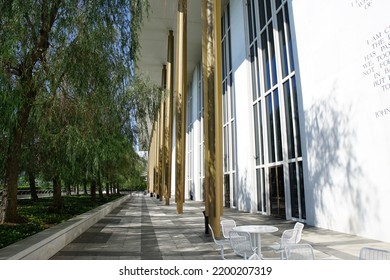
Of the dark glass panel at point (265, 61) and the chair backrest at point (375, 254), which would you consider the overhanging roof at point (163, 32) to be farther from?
the chair backrest at point (375, 254)

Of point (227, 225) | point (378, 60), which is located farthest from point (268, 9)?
point (227, 225)

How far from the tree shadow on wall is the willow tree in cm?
604

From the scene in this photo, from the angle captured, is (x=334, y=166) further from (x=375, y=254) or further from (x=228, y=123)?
(x=228, y=123)

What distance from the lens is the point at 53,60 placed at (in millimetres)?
6746

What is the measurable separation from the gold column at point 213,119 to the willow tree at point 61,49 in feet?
7.83

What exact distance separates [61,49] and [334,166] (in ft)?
26.0

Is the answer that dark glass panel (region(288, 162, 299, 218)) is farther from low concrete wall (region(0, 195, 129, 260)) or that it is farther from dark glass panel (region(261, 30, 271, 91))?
low concrete wall (region(0, 195, 129, 260))

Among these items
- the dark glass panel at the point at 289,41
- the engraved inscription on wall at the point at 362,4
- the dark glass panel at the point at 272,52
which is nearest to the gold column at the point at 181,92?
the dark glass panel at the point at 272,52

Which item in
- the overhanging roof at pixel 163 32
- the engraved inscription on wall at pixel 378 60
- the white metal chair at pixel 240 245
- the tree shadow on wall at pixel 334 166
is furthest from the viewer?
the overhanging roof at pixel 163 32

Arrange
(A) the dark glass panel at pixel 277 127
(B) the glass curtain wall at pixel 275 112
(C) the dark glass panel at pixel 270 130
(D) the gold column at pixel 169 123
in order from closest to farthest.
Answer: (B) the glass curtain wall at pixel 275 112 → (A) the dark glass panel at pixel 277 127 → (C) the dark glass panel at pixel 270 130 → (D) the gold column at pixel 169 123

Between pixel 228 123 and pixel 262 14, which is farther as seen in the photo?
pixel 228 123

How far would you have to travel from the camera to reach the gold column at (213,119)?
855cm

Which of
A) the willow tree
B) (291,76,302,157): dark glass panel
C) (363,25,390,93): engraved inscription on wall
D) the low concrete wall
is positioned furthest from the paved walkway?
(363,25,390,93): engraved inscription on wall

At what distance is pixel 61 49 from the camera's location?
662cm
